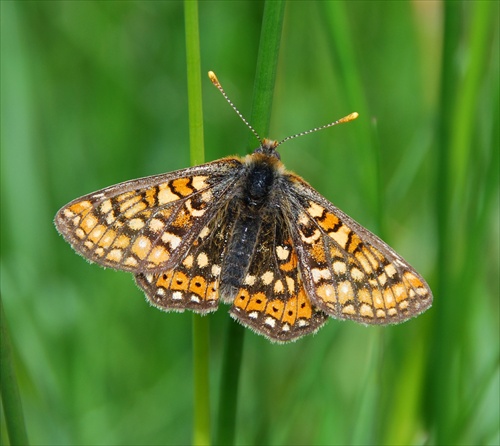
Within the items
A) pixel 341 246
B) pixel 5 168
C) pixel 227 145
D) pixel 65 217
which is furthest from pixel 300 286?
pixel 5 168

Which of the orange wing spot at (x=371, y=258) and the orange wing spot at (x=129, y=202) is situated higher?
the orange wing spot at (x=129, y=202)

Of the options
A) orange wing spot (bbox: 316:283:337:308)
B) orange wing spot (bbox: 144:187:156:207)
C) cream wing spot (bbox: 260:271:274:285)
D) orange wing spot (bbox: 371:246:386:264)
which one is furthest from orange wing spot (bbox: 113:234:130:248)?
orange wing spot (bbox: 371:246:386:264)

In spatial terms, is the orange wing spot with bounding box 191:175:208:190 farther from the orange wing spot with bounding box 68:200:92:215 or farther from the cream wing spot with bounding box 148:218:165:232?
the orange wing spot with bounding box 68:200:92:215

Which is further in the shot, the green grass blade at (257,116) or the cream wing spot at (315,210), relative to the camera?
the cream wing spot at (315,210)

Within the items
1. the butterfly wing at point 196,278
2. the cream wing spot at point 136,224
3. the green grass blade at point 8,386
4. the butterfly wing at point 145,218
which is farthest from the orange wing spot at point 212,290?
the green grass blade at point 8,386

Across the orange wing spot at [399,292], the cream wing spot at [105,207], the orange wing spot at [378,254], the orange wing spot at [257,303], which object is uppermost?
the cream wing spot at [105,207]

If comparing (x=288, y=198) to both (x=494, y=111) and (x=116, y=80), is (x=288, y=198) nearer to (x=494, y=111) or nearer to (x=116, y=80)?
(x=494, y=111)

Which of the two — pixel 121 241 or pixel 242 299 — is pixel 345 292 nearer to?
pixel 242 299

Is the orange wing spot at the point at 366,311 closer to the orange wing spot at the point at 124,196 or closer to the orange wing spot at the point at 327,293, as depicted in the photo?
the orange wing spot at the point at 327,293
